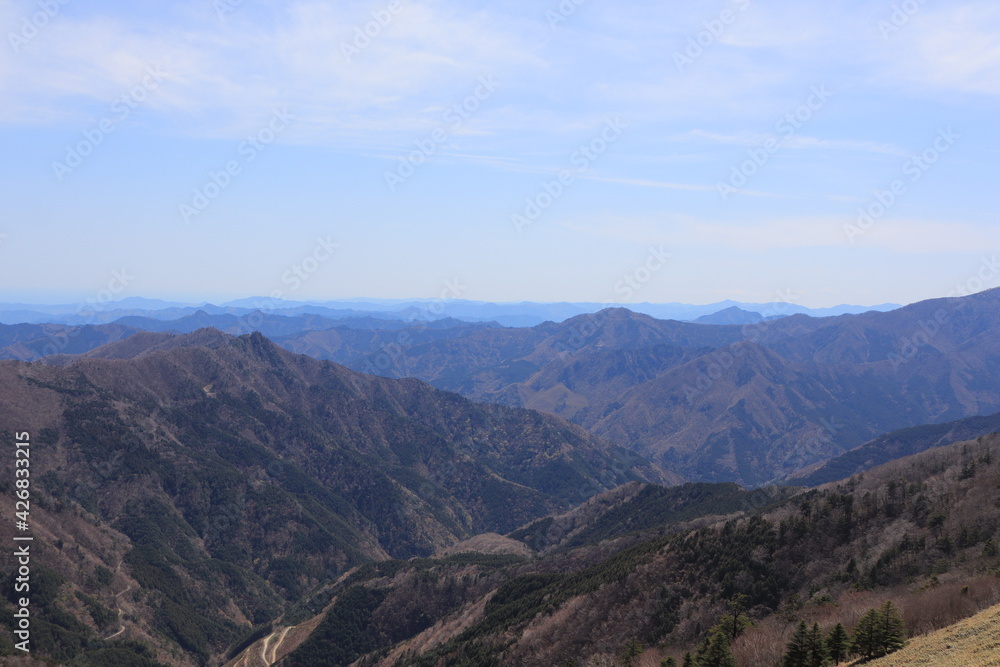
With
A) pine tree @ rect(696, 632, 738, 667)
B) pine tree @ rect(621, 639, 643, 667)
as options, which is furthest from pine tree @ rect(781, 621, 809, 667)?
pine tree @ rect(621, 639, 643, 667)

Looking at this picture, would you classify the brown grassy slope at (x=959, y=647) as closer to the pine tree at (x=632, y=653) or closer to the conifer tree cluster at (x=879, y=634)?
the conifer tree cluster at (x=879, y=634)

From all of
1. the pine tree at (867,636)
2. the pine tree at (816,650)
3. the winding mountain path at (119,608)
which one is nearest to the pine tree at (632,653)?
the pine tree at (816,650)

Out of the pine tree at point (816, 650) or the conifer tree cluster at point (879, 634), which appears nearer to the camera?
the conifer tree cluster at point (879, 634)

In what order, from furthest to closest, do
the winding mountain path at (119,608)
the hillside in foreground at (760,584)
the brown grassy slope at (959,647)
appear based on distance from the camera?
the winding mountain path at (119,608) < the hillside in foreground at (760,584) < the brown grassy slope at (959,647)

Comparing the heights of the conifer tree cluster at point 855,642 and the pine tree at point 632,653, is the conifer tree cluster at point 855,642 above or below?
above

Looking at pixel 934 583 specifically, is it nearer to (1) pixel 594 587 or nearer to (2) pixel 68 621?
(1) pixel 594 587

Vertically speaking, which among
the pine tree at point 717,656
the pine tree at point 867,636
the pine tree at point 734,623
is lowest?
the pine tree at point 734,623

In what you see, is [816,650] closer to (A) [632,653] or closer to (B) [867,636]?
(B) [867,636]
